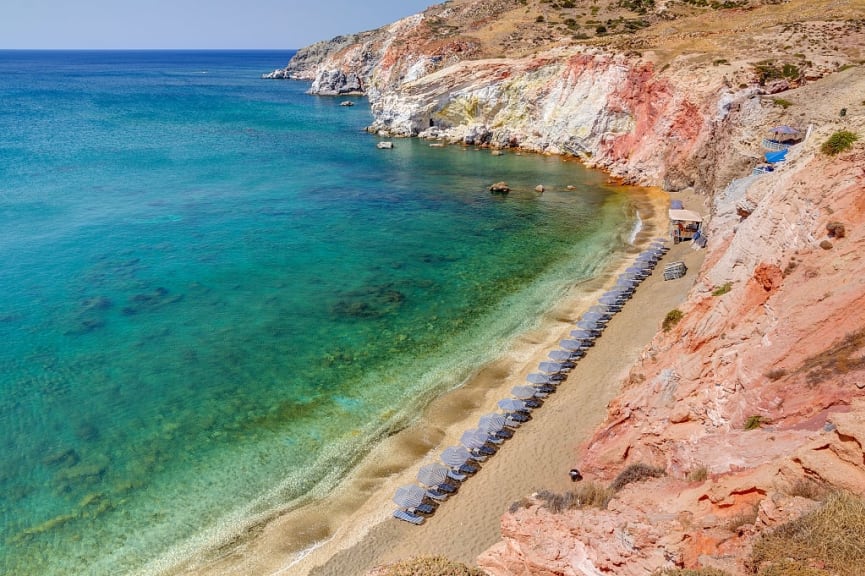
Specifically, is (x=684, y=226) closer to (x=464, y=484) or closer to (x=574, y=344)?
(x=574, y=344)

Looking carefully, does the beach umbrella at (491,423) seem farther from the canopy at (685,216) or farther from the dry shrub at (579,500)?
the canopy at (685,216)

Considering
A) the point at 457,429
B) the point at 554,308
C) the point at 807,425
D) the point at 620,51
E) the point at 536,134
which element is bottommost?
the point at 457,429

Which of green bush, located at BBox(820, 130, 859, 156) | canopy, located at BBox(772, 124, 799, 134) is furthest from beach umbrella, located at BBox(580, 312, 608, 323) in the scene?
canopy, located at BBox(772, 124, 799, 134)

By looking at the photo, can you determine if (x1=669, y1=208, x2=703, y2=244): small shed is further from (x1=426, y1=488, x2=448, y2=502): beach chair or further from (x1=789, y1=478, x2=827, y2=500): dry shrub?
(x1=789, y1=478, x2=827, y2=500): dry shrub

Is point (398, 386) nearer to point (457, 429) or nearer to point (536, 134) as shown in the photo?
point (457, 429)

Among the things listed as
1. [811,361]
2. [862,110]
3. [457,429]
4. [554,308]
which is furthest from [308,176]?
[811,361]
